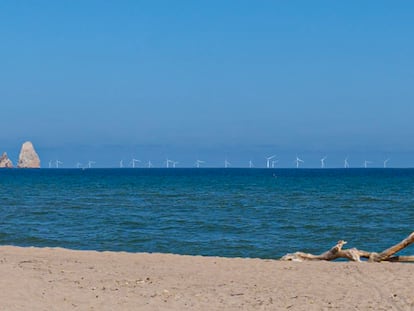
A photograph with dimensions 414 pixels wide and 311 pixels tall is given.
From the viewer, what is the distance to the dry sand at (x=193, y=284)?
40.8 feet

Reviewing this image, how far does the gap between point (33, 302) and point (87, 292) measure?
4.57 ft

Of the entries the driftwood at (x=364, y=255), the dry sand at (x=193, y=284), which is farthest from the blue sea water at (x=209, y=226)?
the dry sand at (x=193, y=284)

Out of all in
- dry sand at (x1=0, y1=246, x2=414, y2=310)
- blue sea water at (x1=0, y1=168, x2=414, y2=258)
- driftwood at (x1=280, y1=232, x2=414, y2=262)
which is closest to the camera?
dry sand at (x1=0, y1=246, x2=414, y2=310)

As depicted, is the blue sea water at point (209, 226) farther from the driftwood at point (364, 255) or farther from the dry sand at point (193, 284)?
the dry sand at point (193, 284)

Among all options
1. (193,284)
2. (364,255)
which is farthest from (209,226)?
(193,284)

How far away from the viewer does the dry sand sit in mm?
12422

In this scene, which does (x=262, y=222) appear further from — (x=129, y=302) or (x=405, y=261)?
(x=129, y=302)

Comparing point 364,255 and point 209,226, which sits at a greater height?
point 364,255

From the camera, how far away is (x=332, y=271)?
17000 mm

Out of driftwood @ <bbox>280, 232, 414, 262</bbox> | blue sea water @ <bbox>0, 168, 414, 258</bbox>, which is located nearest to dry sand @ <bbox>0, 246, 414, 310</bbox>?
driftwood @ <bbox>280, 232, 414, 262</bbox>

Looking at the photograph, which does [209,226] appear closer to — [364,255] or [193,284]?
[364,255]

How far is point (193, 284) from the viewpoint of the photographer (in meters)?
14.9

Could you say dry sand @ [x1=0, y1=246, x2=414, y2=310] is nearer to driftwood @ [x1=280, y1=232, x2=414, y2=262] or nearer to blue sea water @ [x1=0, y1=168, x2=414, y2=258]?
driftwood @ [x1=280, y1=232, x2=414, y2=262]

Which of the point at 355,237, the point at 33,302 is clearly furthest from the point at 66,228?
the point at 33,302
